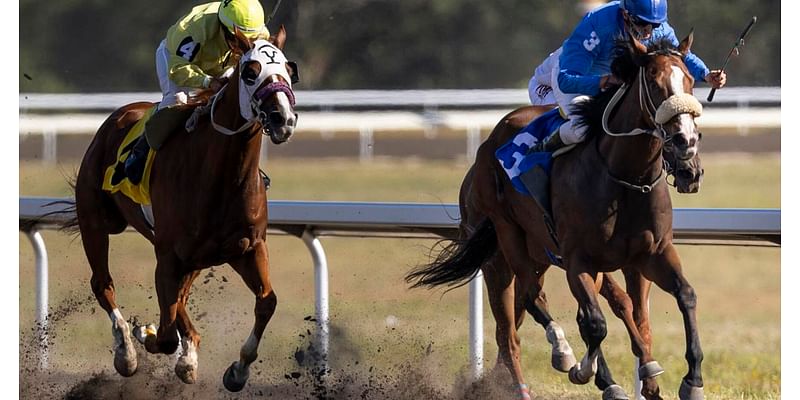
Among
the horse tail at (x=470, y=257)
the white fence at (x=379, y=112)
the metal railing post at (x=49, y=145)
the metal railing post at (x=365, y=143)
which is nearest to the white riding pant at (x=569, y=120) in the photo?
the horse tail at (x=470, y=257)

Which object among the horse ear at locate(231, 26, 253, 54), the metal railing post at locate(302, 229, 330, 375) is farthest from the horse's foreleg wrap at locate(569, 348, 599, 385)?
the horse ear at locate(231, 26, 253, 54)

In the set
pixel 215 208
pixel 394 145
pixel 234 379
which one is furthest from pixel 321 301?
pixel 394 145

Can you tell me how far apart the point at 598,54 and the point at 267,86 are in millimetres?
1214

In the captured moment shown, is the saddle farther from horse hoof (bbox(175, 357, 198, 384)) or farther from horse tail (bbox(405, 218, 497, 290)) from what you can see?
horse hoof (bbox(175, 357, 198, 384))

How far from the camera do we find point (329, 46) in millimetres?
15805

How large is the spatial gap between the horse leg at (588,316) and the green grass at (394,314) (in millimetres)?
862

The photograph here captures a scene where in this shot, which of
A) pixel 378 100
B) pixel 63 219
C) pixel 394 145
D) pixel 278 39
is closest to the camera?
pixel 278 39

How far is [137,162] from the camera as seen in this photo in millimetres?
5289

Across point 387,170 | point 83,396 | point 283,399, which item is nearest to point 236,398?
point 283,399

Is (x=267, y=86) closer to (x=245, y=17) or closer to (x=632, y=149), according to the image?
(x=245, y=17)

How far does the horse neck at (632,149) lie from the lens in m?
4.38

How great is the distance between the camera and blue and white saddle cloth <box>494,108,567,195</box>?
487 centimetres
